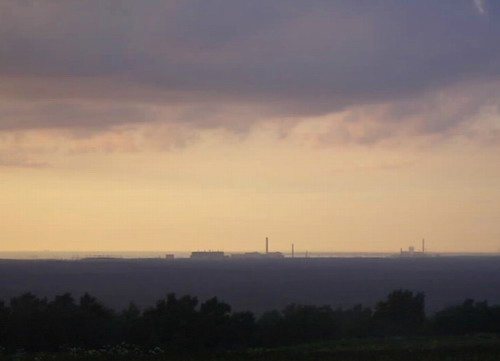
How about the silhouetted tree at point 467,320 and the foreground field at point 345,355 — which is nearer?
the foreground field at point 345,355

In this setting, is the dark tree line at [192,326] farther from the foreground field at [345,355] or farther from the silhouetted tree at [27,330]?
the foreground field at [345,355]

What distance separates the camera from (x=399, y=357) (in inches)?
1298

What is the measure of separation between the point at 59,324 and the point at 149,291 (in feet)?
338

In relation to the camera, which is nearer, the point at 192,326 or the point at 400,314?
the point at 192,326

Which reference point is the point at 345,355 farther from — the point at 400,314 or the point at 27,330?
the point at 400,314

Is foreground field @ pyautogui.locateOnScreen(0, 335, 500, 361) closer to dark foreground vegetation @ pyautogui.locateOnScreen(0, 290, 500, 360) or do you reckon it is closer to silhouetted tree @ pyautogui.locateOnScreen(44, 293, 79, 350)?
dark foreground vegetation @ pyautogui.locateOnScreen(0, 290, 500, 360)

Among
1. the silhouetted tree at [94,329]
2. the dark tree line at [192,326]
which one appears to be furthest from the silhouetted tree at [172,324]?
the silhouetted tree at [94,329]

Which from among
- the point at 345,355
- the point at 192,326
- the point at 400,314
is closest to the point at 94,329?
the point at 192,326

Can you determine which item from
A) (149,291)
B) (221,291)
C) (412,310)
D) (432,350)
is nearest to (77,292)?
(149,291)

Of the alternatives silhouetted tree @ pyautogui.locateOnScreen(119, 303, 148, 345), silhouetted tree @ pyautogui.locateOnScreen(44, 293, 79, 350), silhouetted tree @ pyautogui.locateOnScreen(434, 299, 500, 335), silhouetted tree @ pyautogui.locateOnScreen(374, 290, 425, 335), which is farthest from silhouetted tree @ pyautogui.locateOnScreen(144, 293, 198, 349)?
silhouetted tree @ pyautogui.locateOnScreen(434, 299, 500, 335)

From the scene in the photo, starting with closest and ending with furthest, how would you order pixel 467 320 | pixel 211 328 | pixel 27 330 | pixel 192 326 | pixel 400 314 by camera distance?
pixel 27 330 < pixel 211 328 < pixel 192 326 < pixel 467 320 < pixel 400 314

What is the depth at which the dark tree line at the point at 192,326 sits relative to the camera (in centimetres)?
4978

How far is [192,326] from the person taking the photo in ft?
167

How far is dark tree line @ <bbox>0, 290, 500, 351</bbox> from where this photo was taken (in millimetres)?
49781
